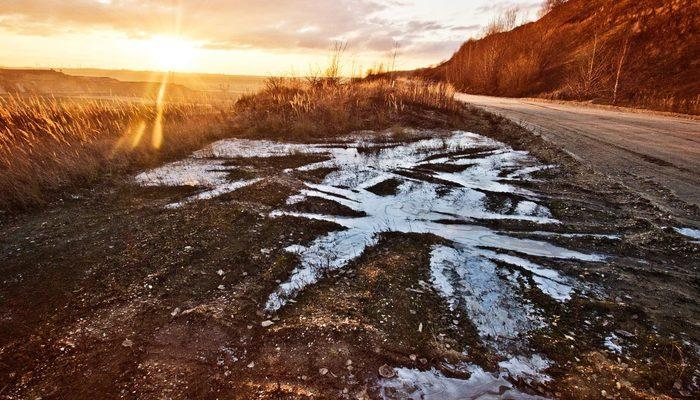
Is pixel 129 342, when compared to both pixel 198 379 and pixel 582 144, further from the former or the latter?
pixel 582 144

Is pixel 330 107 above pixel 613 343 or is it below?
above

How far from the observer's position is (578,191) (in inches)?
211

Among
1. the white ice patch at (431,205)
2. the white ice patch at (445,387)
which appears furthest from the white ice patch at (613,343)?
the white ice patch at (445,387)

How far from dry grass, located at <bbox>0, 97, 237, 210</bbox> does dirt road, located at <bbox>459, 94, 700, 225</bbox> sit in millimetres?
8307

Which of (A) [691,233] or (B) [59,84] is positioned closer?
(A) [691,233]

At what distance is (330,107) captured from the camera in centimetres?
1145

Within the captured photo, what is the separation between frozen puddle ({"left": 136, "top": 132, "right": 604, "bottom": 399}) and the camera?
2.60 m

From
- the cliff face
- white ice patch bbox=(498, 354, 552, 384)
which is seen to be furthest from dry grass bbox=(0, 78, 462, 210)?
the cliff face

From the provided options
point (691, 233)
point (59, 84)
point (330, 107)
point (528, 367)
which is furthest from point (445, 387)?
point (59, 84)

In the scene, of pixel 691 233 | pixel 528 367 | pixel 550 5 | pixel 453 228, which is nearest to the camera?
pixel 528 367

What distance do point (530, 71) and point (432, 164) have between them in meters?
26.3

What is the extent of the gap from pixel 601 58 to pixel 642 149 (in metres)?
22.9

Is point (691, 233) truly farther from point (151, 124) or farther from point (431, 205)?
point (151, 124)

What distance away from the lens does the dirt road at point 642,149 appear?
5.11m
